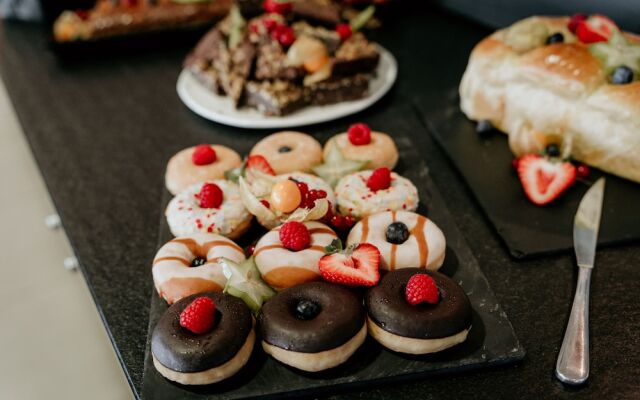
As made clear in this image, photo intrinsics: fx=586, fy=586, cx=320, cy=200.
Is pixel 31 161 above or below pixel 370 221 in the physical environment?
below

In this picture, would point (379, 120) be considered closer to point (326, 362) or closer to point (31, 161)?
point (326, 362)

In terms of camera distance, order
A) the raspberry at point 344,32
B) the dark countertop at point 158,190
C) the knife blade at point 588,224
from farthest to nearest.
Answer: the raspberry at point 344,32, the knife blade at point 588,224, the dark countertop at point 158,190

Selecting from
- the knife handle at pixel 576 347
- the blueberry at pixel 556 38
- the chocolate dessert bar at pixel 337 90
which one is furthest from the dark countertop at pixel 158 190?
the blueberry at pixel 556 38

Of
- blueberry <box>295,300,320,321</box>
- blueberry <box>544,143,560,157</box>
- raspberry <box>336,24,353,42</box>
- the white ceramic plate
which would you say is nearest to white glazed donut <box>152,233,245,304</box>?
blueberry <box>295,300,320,321</box>

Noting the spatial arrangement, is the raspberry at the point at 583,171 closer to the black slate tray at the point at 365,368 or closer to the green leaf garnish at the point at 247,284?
the black slate tray at the point at 365,368

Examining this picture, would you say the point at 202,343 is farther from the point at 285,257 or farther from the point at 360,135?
the point at 360,135

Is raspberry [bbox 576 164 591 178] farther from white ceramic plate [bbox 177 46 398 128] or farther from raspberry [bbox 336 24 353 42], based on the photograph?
raspberry [bbox 336 24 353 42]

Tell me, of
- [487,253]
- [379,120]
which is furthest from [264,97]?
[487,253]
